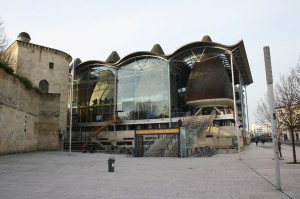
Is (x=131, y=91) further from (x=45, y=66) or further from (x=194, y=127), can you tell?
(x=194, y=127)

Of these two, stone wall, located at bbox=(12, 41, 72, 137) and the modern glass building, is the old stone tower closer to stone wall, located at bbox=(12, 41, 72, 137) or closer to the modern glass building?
stone wall, located at bbox=(12, 41, 72, 137)

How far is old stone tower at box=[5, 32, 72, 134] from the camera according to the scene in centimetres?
4162

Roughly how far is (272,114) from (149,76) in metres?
42.0

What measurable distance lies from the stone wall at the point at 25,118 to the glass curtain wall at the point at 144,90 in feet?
54.5

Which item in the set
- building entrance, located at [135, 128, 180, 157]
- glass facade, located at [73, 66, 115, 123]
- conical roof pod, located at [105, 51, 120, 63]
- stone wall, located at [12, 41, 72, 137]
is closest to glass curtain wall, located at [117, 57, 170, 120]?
glass facade, located at [73, 66, 115, 123]

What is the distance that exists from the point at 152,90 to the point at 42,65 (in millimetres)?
19408

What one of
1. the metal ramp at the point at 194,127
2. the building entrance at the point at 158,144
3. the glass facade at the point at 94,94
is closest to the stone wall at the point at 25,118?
the building entrance at the point at 158,144

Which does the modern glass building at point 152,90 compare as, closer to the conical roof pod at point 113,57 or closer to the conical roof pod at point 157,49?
the conical roof pod at point 157,49

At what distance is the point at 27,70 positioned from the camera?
41.8 metres

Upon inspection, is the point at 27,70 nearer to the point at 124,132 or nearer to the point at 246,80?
the point at 124,132

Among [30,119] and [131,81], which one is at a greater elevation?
[131,81]

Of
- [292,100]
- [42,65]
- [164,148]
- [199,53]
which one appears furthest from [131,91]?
[292,100]

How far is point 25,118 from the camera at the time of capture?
3138 cm

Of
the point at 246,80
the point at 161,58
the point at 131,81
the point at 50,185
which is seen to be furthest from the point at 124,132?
the point at 50,185
